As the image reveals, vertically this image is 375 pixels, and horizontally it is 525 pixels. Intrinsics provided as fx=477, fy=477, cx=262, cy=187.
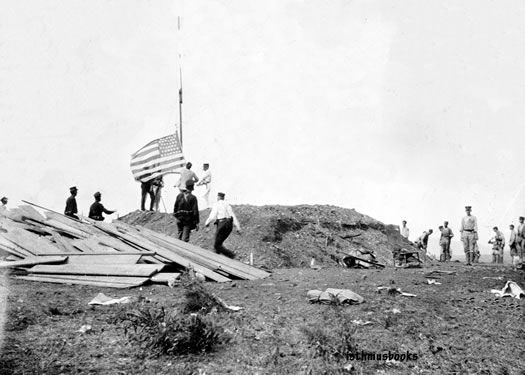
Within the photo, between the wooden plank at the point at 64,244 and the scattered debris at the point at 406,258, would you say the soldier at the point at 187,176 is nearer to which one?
the wooden plank at the point at 64,244

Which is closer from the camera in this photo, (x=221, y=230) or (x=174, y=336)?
(x=174, y=336)

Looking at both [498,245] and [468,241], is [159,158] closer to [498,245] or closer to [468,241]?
[468,241]

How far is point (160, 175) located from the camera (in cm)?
1609

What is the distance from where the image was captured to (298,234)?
15.9 m

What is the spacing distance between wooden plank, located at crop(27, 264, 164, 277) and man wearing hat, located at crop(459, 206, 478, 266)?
9.55 m

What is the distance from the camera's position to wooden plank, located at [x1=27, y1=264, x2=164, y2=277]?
26.8ft

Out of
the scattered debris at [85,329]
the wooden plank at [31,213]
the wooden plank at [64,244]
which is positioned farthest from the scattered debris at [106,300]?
the wooden plank at [31,213]

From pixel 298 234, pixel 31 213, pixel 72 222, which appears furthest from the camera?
pixel 298 234

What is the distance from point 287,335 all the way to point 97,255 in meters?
5.15

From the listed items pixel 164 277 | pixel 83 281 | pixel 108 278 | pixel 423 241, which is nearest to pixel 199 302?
pixel 164 277

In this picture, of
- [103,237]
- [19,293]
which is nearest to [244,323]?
[19,293]

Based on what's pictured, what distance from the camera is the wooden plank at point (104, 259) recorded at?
8.72 m

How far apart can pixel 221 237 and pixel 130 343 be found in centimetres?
617

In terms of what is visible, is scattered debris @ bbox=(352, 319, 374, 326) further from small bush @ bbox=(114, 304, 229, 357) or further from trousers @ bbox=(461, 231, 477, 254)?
trousers @ bbox=(461, 231, 477, 254)
